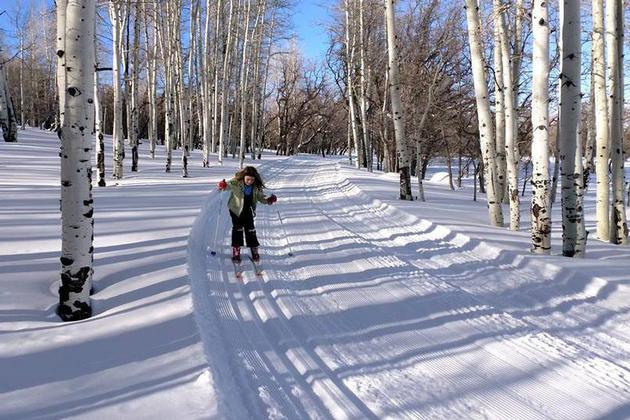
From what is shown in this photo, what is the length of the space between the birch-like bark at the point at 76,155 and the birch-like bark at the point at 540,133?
22.2 ft

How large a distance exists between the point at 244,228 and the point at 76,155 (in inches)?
127

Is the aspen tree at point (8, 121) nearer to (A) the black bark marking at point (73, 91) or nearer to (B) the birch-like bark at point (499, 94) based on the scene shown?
(B) the birch-like bark at point (499, 94)

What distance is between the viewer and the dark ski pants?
7.15 meters

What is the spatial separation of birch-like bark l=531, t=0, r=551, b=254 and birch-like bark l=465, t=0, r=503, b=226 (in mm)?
2672

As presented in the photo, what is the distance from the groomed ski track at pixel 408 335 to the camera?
3391 millimetres

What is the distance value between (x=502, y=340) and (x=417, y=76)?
1388 centimetres

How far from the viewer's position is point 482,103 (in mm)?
10727

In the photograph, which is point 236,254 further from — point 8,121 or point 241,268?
point 8,121

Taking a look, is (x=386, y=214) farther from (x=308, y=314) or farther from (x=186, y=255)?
(x=308, y=314)

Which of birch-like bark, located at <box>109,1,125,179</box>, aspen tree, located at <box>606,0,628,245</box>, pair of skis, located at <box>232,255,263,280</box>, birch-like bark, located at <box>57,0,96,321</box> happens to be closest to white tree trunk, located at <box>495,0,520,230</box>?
aspen tree, located at <box>606,0,628,245</box>

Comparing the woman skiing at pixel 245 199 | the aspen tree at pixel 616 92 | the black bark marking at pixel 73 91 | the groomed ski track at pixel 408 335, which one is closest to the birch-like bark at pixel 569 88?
the groomed ski track at pixel 408 335

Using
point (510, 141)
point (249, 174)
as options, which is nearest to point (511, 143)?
point (510, 141)

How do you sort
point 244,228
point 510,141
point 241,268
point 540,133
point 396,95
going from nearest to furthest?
1. point 241,268
2. point 244,228
3. point 540,133
4. point 510,141
5. point 396,95

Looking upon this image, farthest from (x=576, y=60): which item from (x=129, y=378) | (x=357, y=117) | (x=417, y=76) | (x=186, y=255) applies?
(x=357, y=117)
